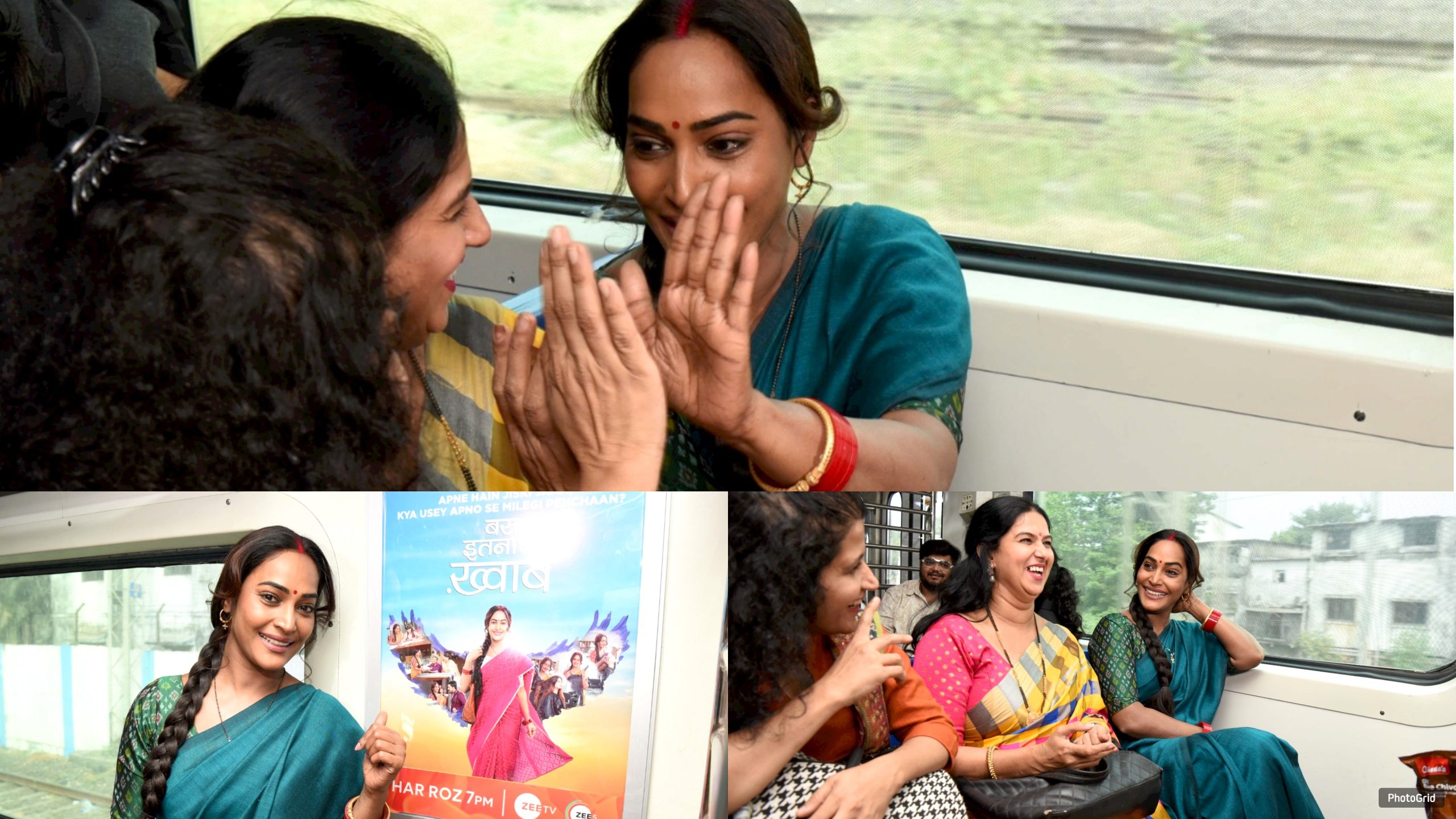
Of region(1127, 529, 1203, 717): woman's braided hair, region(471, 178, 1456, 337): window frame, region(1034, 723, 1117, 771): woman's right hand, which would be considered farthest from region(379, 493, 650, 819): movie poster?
region(471, 178, 1456, 337): window frame

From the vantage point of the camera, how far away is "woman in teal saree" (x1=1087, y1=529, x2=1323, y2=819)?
998 millimetres

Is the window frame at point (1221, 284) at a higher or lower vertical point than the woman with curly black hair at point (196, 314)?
higher

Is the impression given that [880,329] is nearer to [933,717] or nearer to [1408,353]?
[933,717]

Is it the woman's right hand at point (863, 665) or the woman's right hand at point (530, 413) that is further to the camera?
the woman's right hand at point (530, 413)

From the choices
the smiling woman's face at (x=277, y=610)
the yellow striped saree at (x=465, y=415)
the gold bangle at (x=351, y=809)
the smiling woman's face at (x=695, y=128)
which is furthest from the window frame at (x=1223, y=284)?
the gold bangle at (x=351, y=809)

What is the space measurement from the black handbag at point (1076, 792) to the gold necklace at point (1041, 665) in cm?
6

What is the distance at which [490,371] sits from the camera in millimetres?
1258

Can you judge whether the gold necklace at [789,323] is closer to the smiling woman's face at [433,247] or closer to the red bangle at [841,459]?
the red bangle at [841,459]

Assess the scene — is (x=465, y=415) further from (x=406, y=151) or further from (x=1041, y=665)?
(x=1041, y=665)

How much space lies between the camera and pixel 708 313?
1.09 meters

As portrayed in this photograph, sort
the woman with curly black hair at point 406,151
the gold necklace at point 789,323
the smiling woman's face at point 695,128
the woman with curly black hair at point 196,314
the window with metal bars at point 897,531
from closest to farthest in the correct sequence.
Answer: the woman with curly black hair at point 196,314 → the window with metal bars at point 897,531 → the woman with curly black hair at point 406,151 → the smiling woman's face at point 695,128 → the gold necklace at point 789,323

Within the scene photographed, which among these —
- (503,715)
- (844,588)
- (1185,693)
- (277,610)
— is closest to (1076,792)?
(1185,693)

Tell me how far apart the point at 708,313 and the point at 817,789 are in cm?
45

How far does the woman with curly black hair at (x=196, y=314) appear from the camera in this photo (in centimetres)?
85
